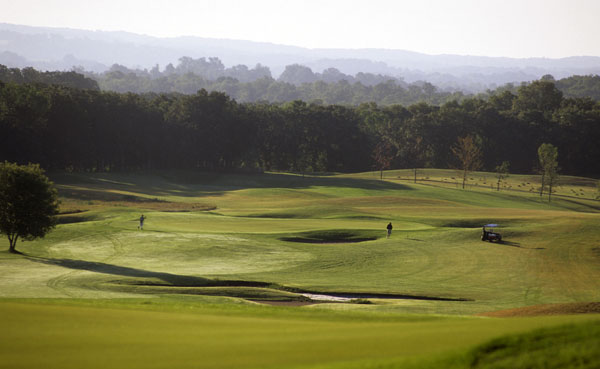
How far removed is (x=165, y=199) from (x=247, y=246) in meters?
44.9

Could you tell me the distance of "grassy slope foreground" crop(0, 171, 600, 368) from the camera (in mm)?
16297

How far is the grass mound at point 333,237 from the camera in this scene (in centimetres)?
5375

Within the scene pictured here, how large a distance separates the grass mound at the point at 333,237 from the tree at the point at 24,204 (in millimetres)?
20001

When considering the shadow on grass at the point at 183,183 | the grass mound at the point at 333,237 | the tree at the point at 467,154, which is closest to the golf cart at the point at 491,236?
the grass mound at the point at 333,237

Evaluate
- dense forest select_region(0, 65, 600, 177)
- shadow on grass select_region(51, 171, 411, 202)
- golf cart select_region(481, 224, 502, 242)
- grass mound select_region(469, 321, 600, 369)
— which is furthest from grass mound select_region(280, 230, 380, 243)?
dense forest select_region(0, 65, 600, 177)

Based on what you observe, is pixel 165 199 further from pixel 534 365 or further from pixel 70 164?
pixel 534 365

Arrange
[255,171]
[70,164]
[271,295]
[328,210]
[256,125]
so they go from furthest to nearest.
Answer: [256,125], [255,171], [70,164], [328,210], [271,295]

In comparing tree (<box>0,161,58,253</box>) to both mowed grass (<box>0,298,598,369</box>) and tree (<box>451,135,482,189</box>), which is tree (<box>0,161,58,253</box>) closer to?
mowed grass (<box>0,298,598,369</box>)

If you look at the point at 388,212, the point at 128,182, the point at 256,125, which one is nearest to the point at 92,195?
the point at 128,182

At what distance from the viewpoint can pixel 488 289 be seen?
37562mm

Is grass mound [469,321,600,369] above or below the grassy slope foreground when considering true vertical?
above

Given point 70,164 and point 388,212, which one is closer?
point 388,212

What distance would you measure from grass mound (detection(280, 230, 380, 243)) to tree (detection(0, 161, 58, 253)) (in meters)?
20.0

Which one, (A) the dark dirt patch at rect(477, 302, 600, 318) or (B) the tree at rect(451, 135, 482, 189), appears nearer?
(A) the dark dirt patch at rect(477, 302, 600, 318)
